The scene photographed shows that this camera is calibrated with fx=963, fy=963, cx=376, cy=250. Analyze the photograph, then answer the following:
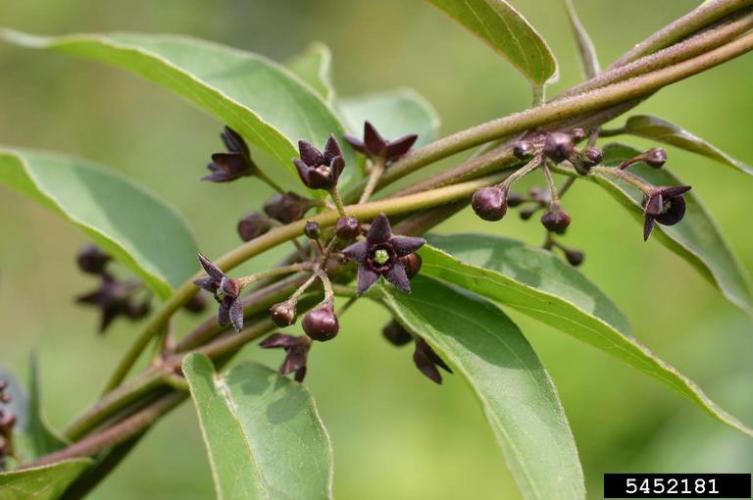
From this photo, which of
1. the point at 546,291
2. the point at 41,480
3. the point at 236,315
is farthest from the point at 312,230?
the point at 41,480

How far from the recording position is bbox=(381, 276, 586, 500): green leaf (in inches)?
54.6

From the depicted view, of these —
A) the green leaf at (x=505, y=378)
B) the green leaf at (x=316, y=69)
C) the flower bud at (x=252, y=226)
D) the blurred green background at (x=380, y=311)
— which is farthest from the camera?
the blurred green background at (x=380, y=311)

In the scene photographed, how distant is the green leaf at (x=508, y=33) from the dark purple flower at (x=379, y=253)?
1.44 ft

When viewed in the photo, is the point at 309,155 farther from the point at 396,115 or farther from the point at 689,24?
the point at 396,115

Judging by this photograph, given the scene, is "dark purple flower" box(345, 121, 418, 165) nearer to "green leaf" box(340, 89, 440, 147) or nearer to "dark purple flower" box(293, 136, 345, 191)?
"dark purple flower" box(293, 136, 345, 191)

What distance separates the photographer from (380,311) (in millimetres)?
5457

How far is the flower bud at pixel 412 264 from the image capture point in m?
1.52

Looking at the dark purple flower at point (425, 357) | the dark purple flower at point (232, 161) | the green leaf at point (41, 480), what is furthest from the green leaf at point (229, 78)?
the green leaf at point (41, 480)

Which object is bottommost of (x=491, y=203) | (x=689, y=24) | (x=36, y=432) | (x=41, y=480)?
(x=41, y=480)

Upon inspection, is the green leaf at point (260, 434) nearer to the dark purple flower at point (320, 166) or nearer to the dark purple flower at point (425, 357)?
the dark purple flower at point (425, 357)

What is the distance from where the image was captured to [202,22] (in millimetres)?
8836

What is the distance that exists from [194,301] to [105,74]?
6.73 m

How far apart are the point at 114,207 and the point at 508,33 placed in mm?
916

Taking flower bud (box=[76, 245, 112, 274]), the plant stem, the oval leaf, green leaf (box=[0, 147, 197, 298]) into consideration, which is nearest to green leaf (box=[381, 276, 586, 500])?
the plant stem
